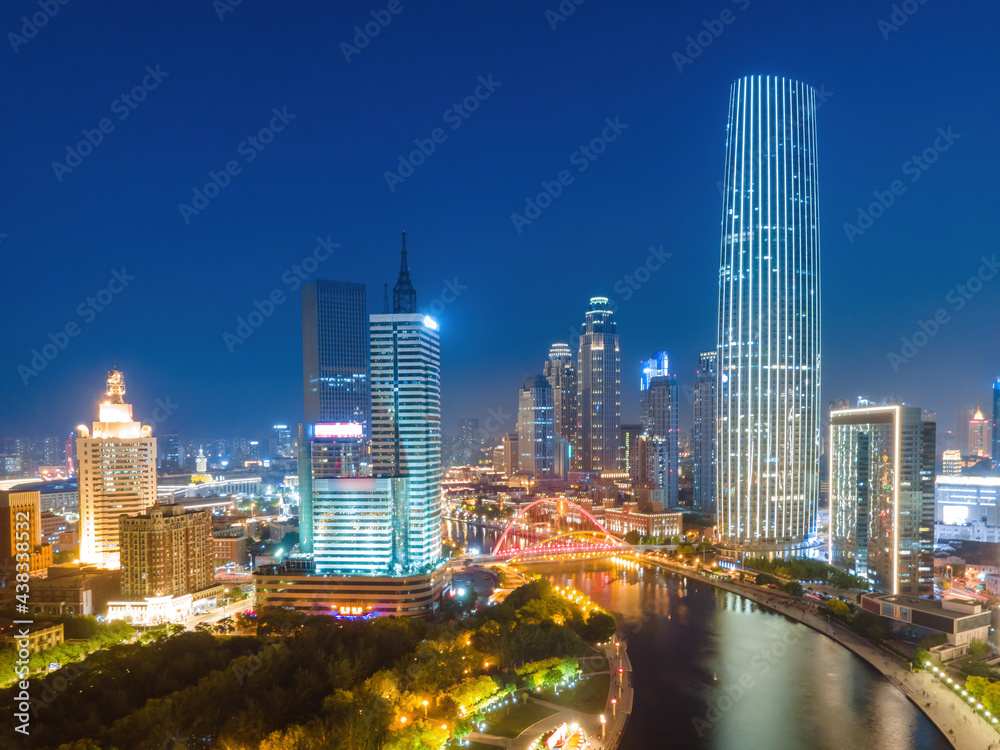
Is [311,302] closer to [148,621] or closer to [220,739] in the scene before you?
[148,621]

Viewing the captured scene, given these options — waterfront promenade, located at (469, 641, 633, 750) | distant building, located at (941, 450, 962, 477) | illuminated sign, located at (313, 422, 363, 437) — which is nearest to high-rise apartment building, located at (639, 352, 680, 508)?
distant building, located at (941, 450, 962, 477)

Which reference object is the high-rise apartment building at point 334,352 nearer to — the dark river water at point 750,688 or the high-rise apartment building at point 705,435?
the high-rise apartment building at point 705,435

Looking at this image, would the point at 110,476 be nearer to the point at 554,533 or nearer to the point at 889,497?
the point at 554,533

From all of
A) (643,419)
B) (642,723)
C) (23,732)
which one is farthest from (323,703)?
(643,419)

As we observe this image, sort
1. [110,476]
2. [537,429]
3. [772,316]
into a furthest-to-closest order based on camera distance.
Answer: [537,429]
[772,316]
[110,476]

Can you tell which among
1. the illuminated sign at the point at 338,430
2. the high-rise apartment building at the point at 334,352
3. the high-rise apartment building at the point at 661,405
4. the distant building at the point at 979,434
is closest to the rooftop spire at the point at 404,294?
the illuminated sign at the point at 338,430

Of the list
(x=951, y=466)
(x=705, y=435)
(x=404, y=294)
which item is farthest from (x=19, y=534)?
(x=951, y=466)
